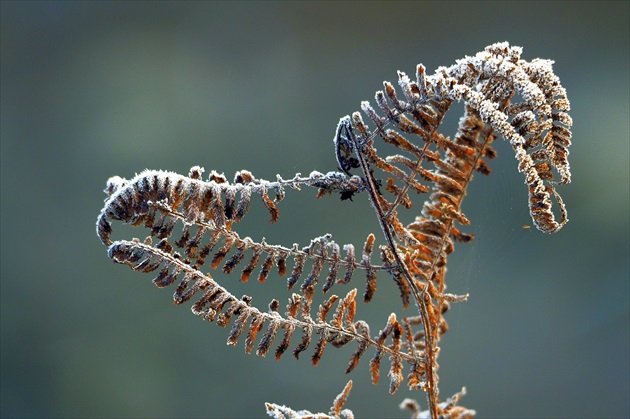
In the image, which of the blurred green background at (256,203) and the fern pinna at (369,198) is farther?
the blurred green background at (256,203)

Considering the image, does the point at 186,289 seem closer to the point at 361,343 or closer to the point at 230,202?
the point at 230,202

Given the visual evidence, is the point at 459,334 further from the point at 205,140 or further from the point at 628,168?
the point at 205,140

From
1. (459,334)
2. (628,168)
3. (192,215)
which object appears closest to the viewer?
(192,215)

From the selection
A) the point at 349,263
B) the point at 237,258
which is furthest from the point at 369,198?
the point at 237,258

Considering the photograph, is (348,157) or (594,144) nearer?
(348,157)

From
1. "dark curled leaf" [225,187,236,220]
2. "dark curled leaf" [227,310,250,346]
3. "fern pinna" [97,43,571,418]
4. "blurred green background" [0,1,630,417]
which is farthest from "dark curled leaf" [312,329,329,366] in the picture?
"blurred green background" [0,1,630,417]

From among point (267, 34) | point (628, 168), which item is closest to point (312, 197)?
point (267, 34)

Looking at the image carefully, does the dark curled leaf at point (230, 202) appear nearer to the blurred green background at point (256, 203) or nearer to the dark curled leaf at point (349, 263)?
the dark curled leaf at point (349, 263)

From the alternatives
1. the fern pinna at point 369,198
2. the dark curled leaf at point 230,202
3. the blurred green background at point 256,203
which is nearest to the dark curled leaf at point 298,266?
the fern pinna at point 369,198
